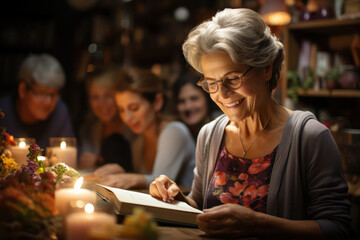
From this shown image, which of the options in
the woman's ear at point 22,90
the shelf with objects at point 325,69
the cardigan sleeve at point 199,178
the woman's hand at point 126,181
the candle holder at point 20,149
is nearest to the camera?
the candle holder at point 20,149

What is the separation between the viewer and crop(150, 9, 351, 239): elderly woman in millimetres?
1211

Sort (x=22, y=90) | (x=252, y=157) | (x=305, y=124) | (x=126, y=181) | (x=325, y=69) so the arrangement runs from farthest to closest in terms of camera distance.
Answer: (x=325, y=69) → (x=22, y=90) → (x=126, y=181) → (x=252, y=157) → (x=305, y=124)

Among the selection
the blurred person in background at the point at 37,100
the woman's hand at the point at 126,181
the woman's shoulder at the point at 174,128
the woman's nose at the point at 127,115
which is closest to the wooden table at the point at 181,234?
the woman's hand at the point at 126,181

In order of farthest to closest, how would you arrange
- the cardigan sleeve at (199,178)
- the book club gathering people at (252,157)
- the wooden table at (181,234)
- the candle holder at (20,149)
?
1. the cardigan sleeve at (199,178)
2. the candle holder at (20,149)
3. the book club gathering people at (252,157)
4. the wooden table at (181,234)

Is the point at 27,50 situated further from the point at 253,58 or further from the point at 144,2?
the point at 253,58

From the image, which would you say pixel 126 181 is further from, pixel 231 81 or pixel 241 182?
pixel 231 81

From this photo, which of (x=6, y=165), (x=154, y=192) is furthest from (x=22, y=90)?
(x=154, y=192)

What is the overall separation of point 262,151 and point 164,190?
15.2 inches

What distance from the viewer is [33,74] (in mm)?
2707

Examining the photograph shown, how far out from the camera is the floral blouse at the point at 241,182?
53.3 inches

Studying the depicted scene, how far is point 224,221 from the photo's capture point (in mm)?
1041

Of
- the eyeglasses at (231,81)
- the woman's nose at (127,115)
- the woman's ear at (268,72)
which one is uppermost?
the woman's ear at (268,72)

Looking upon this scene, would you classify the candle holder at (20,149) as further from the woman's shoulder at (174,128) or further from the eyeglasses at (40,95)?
the eyeglasses at (40,95)

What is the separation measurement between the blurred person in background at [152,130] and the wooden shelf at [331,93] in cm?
130
